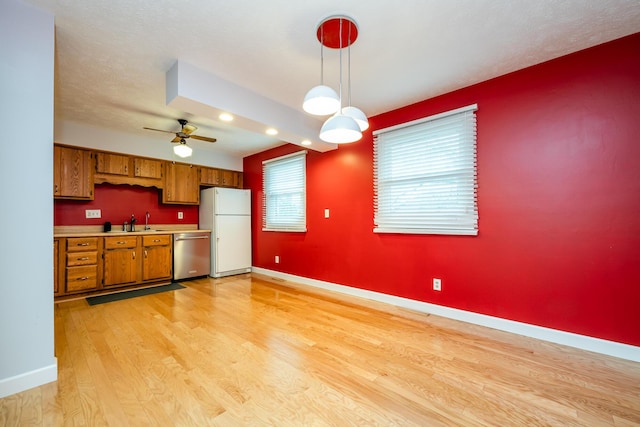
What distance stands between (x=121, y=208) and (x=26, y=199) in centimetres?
326

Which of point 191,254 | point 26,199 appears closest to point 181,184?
point 191,254

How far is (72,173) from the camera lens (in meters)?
3.80

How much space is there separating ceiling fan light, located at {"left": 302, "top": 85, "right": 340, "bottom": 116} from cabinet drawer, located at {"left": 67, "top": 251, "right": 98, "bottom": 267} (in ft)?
13.0

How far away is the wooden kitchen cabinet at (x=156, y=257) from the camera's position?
423 cm

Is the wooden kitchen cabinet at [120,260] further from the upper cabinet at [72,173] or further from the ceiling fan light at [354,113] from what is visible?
the ceiling fan light at [354,113]

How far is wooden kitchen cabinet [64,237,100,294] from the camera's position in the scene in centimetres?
355

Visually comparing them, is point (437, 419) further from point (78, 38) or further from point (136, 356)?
point (78, 38)

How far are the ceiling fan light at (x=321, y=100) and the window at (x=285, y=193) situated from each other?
269cm

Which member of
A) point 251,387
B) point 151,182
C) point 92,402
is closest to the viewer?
point 92,402

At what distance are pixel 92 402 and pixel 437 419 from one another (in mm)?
2008

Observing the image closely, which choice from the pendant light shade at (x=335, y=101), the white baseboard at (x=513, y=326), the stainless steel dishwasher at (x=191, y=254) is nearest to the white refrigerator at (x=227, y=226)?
the stainless steel dishwasher at (x=191, y=254)

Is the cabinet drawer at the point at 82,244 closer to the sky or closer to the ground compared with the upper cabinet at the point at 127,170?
closer to the ground

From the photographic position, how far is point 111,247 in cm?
392

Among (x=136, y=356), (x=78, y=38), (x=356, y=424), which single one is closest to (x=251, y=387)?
(x=356, y=424)
